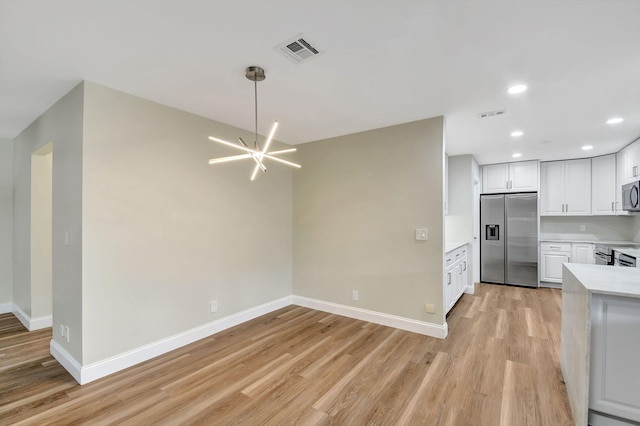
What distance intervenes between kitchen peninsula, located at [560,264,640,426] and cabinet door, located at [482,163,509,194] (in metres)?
4.57

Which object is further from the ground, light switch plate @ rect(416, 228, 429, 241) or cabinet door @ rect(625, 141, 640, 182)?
cabinet door @ rect(625, 141, 640, 182)

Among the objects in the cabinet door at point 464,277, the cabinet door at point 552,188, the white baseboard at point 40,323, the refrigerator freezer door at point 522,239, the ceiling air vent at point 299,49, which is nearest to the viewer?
the ceiling air vent at point 299,49

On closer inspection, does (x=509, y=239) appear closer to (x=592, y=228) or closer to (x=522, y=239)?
(x=522, y=239)

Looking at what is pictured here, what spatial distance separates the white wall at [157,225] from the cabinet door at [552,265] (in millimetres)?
5634

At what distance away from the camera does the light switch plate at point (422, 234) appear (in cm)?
350

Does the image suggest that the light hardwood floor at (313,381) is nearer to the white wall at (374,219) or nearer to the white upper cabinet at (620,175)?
the white wall at (374,219)

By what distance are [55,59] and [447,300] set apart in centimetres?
459

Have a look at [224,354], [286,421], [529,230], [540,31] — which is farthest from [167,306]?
[529,230]

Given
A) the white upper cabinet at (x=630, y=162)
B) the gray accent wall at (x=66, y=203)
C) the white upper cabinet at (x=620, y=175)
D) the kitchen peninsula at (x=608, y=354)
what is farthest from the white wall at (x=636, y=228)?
the gray accent wall at (x=66, y=203)

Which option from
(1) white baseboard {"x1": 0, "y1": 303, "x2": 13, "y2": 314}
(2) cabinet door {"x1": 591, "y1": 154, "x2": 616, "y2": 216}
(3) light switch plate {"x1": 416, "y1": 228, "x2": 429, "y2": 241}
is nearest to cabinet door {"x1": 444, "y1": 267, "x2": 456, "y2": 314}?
(3) light switch plate {"x1": 416, "y1": 228, "x2": 429, "y2": 241}

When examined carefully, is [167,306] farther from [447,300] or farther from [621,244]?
[621,244]

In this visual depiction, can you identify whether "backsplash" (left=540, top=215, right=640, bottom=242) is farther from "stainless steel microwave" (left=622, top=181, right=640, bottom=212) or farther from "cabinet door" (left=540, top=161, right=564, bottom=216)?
"stainless steel microwave" (left=622, top=181, right=640, bottom=212)

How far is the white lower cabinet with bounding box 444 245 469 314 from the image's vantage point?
3.76 metres

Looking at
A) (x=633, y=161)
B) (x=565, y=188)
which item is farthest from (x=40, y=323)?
(x=565, y=188)
